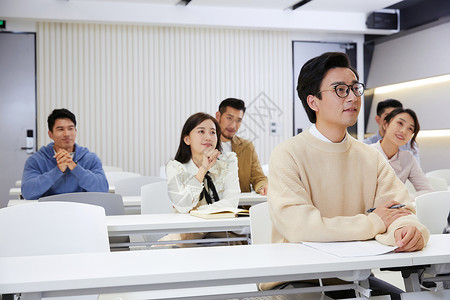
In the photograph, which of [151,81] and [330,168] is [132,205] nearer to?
[330,168]

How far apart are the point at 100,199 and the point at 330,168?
171cm

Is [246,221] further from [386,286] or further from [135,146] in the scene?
[135,146]

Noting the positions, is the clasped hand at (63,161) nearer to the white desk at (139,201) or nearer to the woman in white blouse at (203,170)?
the white desk at (139,201)

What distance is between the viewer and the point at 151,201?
144 inches

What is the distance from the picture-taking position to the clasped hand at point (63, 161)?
4.12m

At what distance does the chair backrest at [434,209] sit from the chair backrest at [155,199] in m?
1.60

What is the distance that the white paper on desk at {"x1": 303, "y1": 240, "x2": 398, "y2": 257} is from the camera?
166cm

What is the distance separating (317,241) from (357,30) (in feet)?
22.3

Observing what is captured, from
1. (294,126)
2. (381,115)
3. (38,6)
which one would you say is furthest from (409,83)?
(38,6)

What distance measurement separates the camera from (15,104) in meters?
7.59

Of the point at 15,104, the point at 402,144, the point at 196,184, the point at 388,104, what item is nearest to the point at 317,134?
the point at 196,184

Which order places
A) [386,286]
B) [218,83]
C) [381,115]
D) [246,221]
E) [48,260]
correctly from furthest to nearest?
[218,83], [381,115], [246,221], [386,286], [48,260]

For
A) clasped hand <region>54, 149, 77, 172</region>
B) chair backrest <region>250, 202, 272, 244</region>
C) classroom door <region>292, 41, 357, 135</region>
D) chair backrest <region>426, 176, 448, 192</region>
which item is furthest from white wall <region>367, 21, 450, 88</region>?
chair backrest <region>250, 202, 272, 244</region>

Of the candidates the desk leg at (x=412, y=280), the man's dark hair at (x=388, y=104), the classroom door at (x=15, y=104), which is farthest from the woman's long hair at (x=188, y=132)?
the classroom door at (x=15, y=104)
